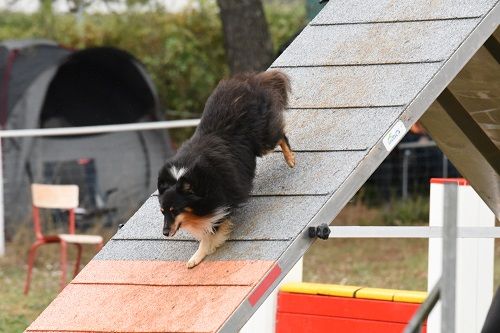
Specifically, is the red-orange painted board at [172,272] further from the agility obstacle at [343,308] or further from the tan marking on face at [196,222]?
the agility obstacle at [343,308]

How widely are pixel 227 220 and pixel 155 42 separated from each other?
927 centimetres

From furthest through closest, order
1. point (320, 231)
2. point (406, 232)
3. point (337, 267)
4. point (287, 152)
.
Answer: point (337, 267) → point (406, 232) → point (287, 152) → point (320, 231)

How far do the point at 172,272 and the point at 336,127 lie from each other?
2.89 ft

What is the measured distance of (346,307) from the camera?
5227 millimetres

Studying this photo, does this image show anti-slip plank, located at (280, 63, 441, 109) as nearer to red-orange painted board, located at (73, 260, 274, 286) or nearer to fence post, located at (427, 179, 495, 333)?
fence post, located at (427, 179, 495, 333)

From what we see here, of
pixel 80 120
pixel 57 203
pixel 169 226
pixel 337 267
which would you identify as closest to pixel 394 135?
pixel 169 226

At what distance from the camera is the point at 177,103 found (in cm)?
1294

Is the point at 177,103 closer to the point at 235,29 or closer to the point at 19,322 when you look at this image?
the point at 235,29

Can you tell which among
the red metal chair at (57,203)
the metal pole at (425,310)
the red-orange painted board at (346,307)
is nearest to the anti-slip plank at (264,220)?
the metal pole at (425,310)

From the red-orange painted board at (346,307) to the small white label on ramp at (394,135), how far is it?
1.06m

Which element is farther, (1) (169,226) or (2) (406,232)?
(2) (406,232)

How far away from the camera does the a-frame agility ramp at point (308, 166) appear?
13.1ft

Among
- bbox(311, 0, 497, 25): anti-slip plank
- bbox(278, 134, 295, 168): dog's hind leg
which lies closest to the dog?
bbox(278, 134, 295, 168): dog's hind leg

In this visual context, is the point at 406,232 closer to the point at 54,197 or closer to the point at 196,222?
the point at 196,222
